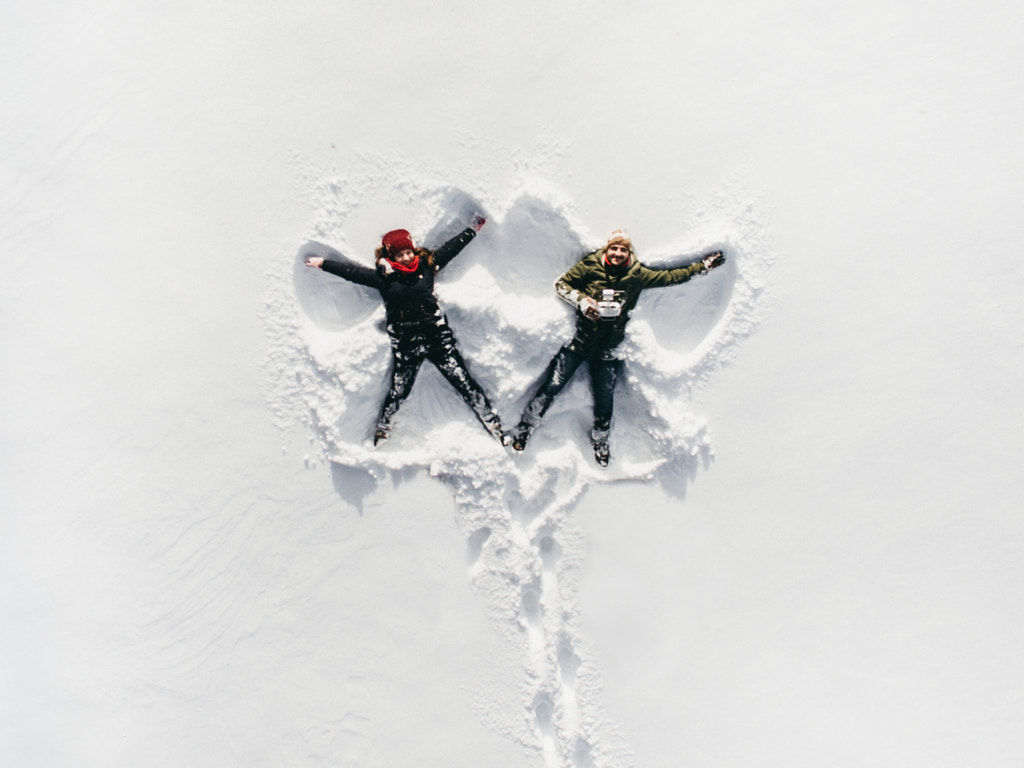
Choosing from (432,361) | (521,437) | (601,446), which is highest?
(432,361)

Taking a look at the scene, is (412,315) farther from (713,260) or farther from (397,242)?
(713,260)

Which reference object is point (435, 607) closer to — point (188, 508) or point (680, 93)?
point (188, 508)

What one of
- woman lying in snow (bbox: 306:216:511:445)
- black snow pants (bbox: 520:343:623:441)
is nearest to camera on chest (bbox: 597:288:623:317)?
black snow pants (bbox: 520:343:623:441)

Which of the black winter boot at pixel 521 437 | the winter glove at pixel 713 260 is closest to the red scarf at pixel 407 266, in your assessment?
the black winter boot at pixel 521 437

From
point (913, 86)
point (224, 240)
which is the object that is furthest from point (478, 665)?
point (913, 86)

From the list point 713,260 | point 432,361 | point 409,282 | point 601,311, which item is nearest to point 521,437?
point 432,361

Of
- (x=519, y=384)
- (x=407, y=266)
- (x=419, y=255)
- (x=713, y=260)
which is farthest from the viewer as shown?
(x=519, y=384)
